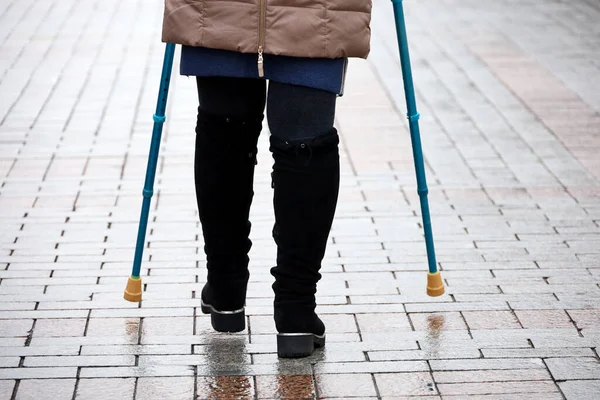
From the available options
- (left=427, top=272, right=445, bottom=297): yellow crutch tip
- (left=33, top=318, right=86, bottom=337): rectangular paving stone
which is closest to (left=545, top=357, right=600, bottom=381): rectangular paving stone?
(left=427, top=272, right=445, bottom=297): yellow crutch tip

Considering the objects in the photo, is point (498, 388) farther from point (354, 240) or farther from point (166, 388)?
point (354, 240)

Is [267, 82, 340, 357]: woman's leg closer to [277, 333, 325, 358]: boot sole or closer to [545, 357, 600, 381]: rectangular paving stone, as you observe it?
[277, 333, 325, 358]: boot sole

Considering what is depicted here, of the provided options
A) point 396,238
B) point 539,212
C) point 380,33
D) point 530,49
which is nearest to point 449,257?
point 396,238

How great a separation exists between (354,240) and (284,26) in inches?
71.1

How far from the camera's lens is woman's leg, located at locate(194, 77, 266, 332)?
11.0ft

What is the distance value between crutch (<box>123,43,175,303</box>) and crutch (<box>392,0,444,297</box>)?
0.71 meters

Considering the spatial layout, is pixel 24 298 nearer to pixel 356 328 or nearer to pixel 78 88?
pixel 356 328

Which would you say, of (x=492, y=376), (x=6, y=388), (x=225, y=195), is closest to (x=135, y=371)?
(x=6, y=388)

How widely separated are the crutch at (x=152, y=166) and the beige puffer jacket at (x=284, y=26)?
1.08 feet

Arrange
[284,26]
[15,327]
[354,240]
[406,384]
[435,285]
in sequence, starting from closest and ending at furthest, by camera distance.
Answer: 1. [284,26]
2. [406,384]
3. [15,327]
4. [435,285]
5. [354,240]

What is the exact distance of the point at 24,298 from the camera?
4.03 m

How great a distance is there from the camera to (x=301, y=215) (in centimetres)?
327

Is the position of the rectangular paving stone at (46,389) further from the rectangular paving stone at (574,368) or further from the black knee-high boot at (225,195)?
the rectangular paving stone at (574,368)

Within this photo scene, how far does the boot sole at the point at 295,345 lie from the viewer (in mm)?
3420
